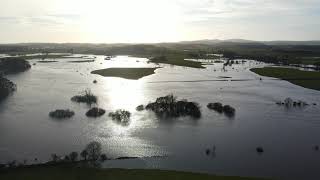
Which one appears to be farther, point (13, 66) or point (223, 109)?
point (13, 66)

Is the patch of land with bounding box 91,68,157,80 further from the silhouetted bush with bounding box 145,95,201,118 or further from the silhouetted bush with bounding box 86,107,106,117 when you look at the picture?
the silhouetted bush with bounding box 86,107,106,117

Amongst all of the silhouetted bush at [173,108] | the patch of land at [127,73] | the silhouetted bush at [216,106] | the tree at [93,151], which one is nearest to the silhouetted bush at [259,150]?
the silhouetted bush at [173,108]

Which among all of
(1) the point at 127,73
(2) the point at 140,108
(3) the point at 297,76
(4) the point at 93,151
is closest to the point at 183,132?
(4) the point at 93,151

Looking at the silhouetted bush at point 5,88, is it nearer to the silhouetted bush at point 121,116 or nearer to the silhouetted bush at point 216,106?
the silhouetted bush at point 121,116

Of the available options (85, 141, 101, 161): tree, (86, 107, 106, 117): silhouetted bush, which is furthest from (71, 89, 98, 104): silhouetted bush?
(85, 141, 101, 161): tree

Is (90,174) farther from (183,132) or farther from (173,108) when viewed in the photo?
(173,108)

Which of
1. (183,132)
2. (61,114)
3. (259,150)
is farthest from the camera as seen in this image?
(61,114)

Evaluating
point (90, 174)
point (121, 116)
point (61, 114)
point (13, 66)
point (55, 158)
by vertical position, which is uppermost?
point (13, 66)
